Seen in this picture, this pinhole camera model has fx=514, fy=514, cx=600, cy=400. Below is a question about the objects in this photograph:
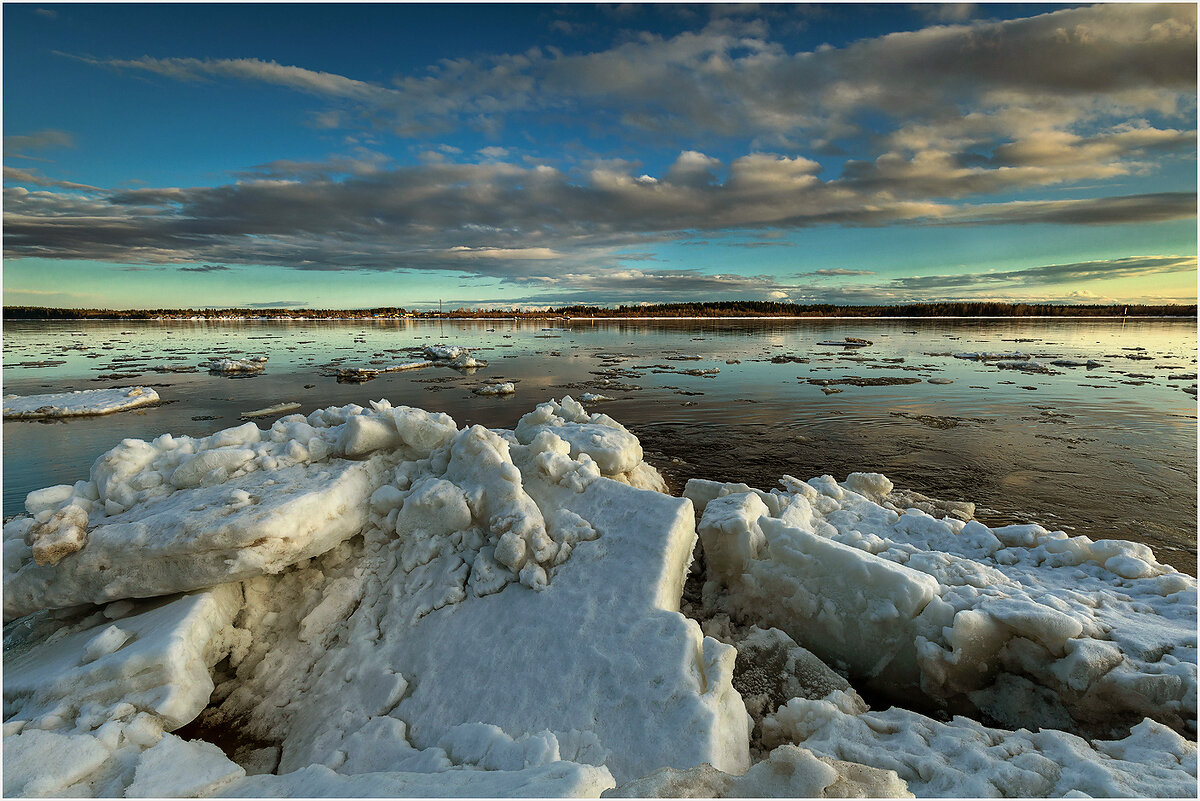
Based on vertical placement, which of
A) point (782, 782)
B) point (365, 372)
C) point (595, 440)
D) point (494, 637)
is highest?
point (595, 440)

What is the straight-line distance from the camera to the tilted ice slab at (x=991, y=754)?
286 centimetres

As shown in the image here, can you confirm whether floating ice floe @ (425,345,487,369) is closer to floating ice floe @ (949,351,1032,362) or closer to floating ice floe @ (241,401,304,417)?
floating ice floe @ (241,401,304,417)

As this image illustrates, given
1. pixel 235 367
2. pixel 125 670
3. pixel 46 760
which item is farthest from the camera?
pixel 235 367

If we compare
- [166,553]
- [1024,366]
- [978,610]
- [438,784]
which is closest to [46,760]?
[166,553]

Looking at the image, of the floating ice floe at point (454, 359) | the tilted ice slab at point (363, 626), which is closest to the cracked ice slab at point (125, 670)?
the tilted ice slab at point (363, 626)

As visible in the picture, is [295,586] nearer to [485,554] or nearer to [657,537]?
[485,554]

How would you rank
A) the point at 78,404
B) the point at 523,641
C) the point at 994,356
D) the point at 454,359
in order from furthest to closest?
the point at 994,356
the point at 454,359
the point at 78,404
the point at 523,641

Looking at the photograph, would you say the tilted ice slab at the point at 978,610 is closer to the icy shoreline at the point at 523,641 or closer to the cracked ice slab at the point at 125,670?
the icy shoreline at the point at 523,641

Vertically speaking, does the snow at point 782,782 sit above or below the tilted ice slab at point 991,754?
above

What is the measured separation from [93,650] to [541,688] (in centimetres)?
319

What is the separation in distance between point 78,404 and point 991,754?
2441cm

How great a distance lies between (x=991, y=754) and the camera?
3205 millimetres

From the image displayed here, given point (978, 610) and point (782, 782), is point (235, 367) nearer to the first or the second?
point (782, 782)

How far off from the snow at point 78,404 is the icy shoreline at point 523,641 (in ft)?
53.3
